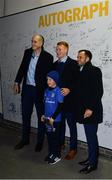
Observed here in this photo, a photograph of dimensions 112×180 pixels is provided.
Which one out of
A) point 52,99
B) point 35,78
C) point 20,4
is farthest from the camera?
point 20,4

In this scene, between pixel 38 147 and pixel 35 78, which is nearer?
pixel 35 78

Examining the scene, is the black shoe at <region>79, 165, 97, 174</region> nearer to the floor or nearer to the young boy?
the floor

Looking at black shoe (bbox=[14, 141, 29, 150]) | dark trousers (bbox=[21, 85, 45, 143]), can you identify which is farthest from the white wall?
black shoe (bbox=[14, 141, 29, 150])

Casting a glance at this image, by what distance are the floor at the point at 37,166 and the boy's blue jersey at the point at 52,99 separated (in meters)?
0.53

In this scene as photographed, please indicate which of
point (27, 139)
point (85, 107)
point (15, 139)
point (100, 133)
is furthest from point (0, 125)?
point (85, 107)

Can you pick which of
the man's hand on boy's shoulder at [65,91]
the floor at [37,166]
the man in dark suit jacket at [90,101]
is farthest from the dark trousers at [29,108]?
the man in dark suit jacket at [90,101]

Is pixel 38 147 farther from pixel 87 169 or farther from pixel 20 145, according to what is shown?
pixel 87 169

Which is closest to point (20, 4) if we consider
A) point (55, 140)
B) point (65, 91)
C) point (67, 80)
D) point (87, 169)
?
point (67, 80)

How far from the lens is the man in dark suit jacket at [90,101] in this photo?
323cm

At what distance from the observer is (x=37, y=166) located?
354cm

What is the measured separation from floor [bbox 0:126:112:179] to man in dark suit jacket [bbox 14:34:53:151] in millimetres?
180

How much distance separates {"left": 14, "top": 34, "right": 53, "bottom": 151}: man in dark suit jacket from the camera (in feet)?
13.0

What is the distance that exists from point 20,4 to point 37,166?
266 centimetres

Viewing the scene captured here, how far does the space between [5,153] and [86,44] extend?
1656 millimetres
